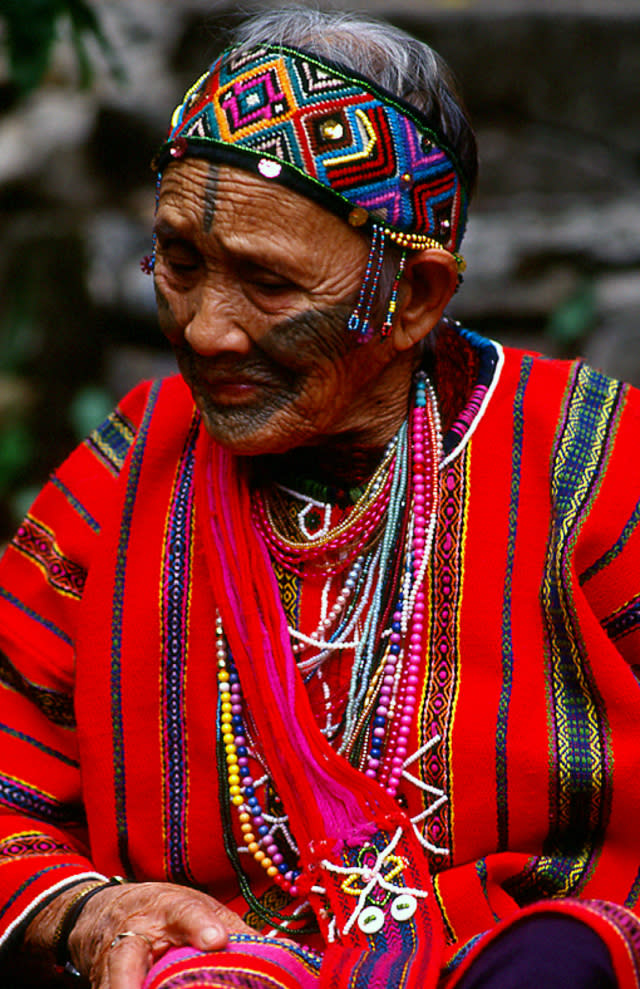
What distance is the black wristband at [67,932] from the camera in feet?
6.81

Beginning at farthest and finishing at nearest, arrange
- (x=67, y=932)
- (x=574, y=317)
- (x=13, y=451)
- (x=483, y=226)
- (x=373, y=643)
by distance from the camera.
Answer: (x=13, y=451) → (x=483, y=226) → (x=574, y=317) → (x=373, y=643) → (x=67, y=932)

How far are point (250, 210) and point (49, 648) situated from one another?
3.20 ft

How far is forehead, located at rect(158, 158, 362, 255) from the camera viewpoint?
1.93 m

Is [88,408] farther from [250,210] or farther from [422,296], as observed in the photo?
[250,210]

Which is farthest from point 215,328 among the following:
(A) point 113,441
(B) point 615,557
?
(B) point 615,557

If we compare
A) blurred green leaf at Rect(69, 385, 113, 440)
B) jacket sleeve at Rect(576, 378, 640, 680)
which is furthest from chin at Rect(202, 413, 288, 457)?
blurred green leaf at Rect(69, 385, 113, 440)

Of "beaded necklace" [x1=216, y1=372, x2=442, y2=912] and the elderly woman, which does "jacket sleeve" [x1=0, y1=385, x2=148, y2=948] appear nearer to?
the elderly woman

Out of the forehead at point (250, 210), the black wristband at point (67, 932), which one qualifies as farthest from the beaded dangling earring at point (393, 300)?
the black wristband at point (67, 932)

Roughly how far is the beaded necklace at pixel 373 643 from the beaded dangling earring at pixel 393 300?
0.23 metres

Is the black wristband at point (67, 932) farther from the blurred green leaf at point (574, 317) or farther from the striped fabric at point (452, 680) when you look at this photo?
the blurred green leaf at point (574, 317)

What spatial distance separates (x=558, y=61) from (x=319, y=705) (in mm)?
4080

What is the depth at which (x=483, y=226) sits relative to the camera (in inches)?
200

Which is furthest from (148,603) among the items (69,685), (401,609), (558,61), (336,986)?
(558,61)

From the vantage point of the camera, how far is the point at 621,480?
7.13ft
